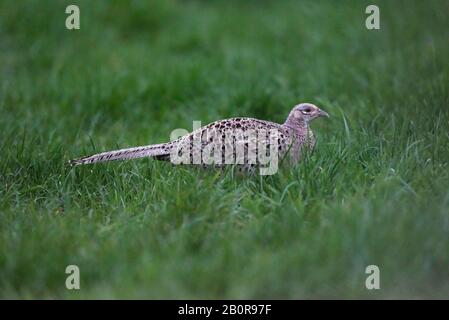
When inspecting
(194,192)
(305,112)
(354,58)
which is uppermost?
(354,58)

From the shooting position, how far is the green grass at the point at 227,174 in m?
4.56

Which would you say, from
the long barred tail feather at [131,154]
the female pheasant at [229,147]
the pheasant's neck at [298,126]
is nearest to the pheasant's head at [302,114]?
the pheasant's neck at [298,126]

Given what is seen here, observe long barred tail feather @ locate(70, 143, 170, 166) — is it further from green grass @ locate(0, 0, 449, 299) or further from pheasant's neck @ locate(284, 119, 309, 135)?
pheasant's neck @ locate(284, 119, 309, 135)

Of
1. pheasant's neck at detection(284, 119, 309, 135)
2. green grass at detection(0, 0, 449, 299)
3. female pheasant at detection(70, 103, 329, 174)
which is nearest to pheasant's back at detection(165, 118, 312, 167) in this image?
female pheasant at detection(70, 103, 329, 174)

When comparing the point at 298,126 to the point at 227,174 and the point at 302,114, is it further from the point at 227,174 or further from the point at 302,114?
the point at 227,174

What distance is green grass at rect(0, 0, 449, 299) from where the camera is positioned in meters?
4.56

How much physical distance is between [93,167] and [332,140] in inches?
82.9

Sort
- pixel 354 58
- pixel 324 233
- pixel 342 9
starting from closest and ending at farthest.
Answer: pixel 324 233
pixel 354 58
pixel 342 9

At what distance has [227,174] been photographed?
5715 millimetres

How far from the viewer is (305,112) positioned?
645 centimetres


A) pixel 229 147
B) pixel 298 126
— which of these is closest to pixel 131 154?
pixel 229 147

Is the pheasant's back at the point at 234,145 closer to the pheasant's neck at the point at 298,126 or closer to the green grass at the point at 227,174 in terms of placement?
the green grass at the point at 227,174

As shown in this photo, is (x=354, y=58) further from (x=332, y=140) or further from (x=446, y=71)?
(x=332, y=140)
